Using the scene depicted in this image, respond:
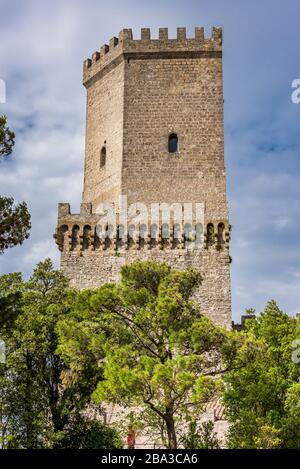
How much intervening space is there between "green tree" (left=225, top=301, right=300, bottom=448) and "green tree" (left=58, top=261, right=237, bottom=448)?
35.1 inches

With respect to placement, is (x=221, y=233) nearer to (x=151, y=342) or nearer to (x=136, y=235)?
(x=136, y=235)

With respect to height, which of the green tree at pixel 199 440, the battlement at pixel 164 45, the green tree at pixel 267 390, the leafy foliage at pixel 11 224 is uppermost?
the battlement at pixel 164 45

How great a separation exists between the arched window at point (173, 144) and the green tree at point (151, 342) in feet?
35.4

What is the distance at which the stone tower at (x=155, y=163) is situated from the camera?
86.0ft

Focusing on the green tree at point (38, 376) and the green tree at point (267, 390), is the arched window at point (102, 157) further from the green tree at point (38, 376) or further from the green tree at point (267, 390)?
the green tree at point (267, 390)

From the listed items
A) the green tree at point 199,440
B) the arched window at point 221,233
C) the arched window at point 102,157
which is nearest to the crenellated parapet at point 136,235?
the arched window at point 221,233

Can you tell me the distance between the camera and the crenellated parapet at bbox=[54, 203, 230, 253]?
2633 cm

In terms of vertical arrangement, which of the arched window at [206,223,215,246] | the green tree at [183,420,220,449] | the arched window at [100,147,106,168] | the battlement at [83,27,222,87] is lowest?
the green tree at [183,420,220,449]

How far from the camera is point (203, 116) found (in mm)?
27984

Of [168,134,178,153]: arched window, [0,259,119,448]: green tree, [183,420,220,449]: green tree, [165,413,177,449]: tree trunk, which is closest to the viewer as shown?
[165,413,177,449]: tree trunk

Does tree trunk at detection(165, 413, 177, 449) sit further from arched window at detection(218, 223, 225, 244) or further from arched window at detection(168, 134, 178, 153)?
arched window at detection(168, 134, 178, 153)

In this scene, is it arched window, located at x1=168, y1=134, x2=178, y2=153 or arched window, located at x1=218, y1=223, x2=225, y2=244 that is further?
arched window, located at x1=168, y1=134, x2=178, y2=153

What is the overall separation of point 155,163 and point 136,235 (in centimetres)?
314

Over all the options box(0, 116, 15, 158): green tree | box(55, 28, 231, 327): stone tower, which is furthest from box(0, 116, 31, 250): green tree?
box(55, 28, 231, 327): stone tower
